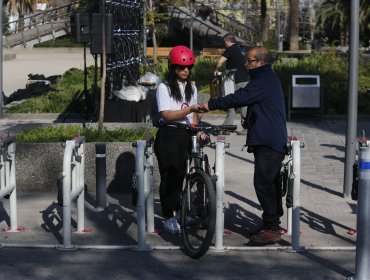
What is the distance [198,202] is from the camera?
8.18 metres

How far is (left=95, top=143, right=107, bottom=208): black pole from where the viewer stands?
32.7 feet

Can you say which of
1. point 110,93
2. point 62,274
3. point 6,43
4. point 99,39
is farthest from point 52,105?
point 6,43

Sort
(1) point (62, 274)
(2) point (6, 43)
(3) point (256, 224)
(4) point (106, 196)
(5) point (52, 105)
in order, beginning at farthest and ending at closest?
1. (2) point (6, 43)
2. (5) point (52, 105)
3. (4) point (106, 196)
4. (3) point (256, 224)
5. (1) point (62, 274)

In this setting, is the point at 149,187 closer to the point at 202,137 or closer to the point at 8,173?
the point at 202,137

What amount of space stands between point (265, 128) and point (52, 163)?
148 inches

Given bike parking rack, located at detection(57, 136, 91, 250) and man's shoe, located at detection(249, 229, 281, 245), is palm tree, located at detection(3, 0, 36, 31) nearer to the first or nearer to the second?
bike parking rack, located at detection(57, 136, 91, 250)

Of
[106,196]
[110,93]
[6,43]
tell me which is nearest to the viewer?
[106,196]

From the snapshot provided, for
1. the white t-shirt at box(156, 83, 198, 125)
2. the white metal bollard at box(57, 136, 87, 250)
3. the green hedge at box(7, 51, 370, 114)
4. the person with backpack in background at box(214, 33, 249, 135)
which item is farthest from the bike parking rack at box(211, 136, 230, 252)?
the green hedge at box(7, 51, 370, 114)

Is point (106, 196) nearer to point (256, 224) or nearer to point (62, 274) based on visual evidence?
point (256, 224)

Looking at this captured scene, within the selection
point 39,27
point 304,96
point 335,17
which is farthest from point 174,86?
point 335,17

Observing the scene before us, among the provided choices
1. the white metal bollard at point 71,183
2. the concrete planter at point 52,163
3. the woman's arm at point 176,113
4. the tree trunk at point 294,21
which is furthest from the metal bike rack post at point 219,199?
the tree trunk at point 294,21

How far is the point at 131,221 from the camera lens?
9789 mm

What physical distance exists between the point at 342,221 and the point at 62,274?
11.4 ft

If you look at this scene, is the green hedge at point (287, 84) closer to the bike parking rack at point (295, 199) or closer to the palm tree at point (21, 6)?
the bike parking rack at point (295, 199)
